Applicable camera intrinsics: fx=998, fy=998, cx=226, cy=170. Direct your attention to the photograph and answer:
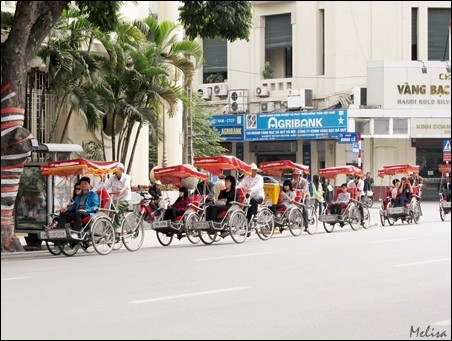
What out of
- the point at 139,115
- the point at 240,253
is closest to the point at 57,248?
the point at 240,253

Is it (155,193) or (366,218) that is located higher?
(155,193)

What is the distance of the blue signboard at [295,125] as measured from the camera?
5356 cm

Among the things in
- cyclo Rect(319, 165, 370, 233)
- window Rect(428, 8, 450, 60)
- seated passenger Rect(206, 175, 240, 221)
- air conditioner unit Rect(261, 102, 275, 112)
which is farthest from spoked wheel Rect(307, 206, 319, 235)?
air conditioner unit Rect(261, 102, 275, 112)

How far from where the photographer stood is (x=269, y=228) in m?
24.8

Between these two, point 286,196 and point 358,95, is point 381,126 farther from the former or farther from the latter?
point 286,196

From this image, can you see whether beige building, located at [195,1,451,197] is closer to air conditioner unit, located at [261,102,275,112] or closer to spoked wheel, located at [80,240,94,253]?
air conditioner unit, located at [261,102,275,112]

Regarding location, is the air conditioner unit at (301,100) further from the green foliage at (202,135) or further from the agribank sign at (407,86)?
the green foliage at (202,135)

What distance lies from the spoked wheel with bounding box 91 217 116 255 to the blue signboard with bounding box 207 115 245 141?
36529mm

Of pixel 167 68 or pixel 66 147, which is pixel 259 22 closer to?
pixel 167 68

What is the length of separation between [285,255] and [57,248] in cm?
513

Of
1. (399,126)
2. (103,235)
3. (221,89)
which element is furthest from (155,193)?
(221,89)

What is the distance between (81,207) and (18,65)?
3039 millimetres

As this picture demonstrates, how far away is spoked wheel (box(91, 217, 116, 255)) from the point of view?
1973cm

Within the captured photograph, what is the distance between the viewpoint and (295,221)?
85.7 ft
